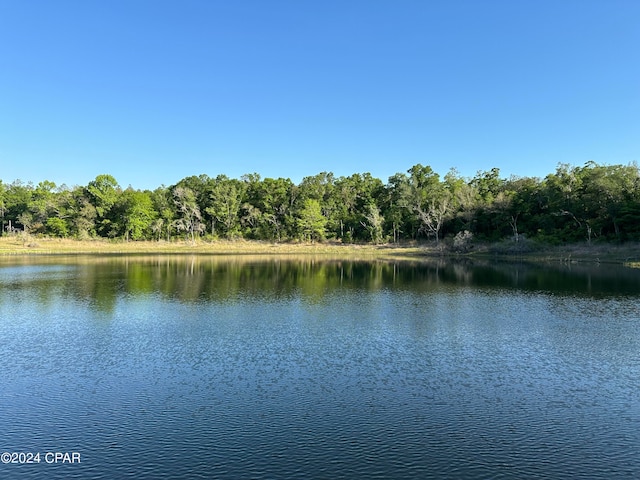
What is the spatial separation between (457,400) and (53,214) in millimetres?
89483

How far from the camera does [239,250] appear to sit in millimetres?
A: 74062

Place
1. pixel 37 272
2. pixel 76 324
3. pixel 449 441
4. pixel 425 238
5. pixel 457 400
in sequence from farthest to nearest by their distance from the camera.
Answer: pixel 425 238 → pixel 37 272 → pixel 76 324 → pixel 457 400 → pixel 449 441

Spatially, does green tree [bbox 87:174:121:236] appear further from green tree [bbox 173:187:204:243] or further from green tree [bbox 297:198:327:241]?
green tree [bbox 297:198:327:241]

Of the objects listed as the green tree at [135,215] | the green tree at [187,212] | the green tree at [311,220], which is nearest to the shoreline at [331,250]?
the green tree at [135,215]

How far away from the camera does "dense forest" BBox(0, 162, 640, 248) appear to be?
67.6 metres

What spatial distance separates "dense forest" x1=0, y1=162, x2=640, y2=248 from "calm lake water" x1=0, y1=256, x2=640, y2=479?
4689 cm

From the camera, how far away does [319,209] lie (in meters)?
82.0

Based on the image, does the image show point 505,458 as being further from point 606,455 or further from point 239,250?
point 239,250

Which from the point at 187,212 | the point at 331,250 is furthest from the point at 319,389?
the point at 187,212

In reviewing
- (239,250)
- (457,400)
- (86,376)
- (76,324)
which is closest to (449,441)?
(457,400)

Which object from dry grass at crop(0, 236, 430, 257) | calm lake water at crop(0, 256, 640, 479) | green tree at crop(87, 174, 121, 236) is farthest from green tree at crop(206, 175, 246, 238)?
calm lake water at crop(0, 256, 640, 479)

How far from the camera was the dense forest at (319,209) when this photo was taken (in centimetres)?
6756

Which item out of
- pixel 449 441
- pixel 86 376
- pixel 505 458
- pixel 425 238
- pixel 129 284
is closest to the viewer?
pixel 505 458

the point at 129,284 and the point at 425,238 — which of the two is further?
the point at 425,238
